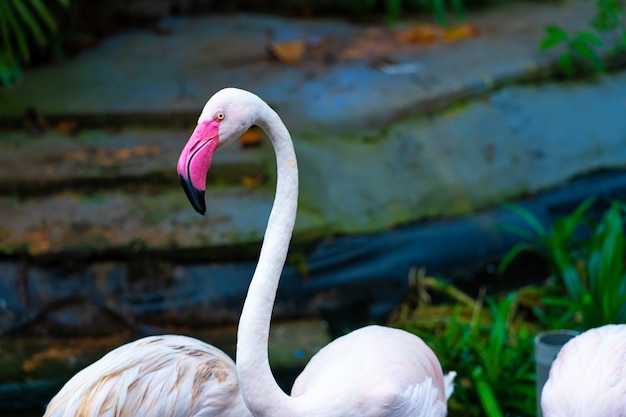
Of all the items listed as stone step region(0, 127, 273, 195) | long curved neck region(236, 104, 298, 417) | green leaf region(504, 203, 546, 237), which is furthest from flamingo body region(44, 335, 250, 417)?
green leaf region(504, 203, 546, 237)

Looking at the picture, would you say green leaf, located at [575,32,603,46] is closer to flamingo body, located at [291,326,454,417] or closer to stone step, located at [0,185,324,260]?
stone step, located at [0,185,324,260]

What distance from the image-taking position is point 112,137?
511cm

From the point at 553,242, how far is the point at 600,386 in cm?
201

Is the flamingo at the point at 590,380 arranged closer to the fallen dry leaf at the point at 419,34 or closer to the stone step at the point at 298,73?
the stone step at the point at 298,73

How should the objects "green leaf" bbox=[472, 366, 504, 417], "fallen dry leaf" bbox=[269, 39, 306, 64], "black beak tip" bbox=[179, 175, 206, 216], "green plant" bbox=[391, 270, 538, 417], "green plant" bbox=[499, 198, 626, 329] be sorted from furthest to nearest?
1. "fallen dry leaf" bbox=[269, 39, 306, 64]
2. "green plant" bbox=[499, 198, 626, 329]
3. "green plant" bbox=[391, 270, 538, 417]
4. "green leaf" bbox=[472, 366, 504, 417]
5. "black beak tip" bbox=[179, 175, 206, 216]

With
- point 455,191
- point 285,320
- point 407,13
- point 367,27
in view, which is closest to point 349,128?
point 455,191

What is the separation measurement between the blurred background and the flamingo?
672 millimetres

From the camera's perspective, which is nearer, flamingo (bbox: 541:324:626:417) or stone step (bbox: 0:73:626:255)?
flamingo (bbox: 541:324:626:417)

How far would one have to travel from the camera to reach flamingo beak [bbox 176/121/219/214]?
2.20m

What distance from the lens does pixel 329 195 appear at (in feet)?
15.6

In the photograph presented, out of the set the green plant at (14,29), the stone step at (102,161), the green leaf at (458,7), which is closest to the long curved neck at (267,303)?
the stone step at (102,161)

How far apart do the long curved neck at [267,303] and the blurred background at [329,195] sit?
1.25 metres

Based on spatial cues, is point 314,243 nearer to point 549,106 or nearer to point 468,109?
point 468,109

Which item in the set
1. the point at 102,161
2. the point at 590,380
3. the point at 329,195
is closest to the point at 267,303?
the point at 590,380
